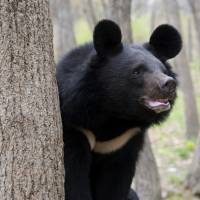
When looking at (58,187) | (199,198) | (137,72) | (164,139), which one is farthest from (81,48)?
(164,139)

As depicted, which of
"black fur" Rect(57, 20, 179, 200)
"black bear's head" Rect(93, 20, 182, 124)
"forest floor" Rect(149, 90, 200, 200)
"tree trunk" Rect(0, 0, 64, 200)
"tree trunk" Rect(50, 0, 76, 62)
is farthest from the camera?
"tree trunk" Rect(50, 0, 76, 62)

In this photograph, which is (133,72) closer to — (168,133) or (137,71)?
(137,71)

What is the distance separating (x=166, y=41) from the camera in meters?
4.17

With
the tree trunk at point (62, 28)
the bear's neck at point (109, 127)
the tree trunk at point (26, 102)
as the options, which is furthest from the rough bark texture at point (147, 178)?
the tree trunk at point (62, 28)

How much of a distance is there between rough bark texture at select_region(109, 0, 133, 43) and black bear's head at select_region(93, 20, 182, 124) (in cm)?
185

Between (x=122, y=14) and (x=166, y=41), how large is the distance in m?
1.96

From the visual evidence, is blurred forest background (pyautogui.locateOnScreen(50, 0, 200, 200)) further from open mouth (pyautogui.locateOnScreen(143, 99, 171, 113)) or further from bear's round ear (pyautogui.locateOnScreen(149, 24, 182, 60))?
open mouth (pyautogui.locateOnScreen(143, 99, 171, 113))

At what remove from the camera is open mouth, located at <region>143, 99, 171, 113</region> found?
3.68 meters

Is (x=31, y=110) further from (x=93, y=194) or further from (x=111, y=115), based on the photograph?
(x=93, y=194)

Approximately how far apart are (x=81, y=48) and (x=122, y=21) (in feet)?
6.37

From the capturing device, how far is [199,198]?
672 centimetres

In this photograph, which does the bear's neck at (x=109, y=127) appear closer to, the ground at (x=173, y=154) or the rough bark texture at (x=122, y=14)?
the ground at (x=173, y=154)

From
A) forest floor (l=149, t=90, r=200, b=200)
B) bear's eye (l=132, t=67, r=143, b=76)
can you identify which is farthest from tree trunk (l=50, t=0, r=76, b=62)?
bear's eye (l=132, t=67, r=143, b=76)

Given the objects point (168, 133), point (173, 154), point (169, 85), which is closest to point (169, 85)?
point (169, 85)
